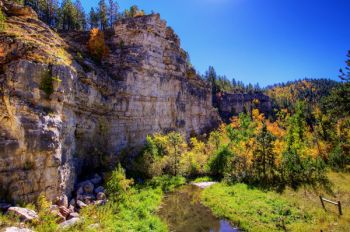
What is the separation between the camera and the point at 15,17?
89.9 ft

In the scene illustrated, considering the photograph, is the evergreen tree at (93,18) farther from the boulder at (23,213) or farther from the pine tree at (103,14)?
the boulder at (23,213)

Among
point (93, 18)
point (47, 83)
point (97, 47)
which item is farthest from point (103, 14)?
point (47, 83)

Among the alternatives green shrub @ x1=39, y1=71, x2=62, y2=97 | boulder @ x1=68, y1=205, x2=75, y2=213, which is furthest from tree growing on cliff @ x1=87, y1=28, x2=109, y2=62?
boulder @ x1=68, y1=205, x2=75, y2=213

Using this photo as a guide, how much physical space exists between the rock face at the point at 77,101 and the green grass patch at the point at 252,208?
15.4 meters

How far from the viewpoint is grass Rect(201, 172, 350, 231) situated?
20.5 metres

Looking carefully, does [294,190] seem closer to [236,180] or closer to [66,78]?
[236,180]

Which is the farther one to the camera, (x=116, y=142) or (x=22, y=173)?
(x=116, y=142)

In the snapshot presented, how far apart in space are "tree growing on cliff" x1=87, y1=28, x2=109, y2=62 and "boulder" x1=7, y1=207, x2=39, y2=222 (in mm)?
28543

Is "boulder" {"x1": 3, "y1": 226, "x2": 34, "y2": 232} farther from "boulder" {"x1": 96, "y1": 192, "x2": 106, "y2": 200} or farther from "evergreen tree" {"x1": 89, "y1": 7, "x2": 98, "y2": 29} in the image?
"evergreen tree" {"x1": 89, "y1": 7, "x2": 98, "y2": 29}

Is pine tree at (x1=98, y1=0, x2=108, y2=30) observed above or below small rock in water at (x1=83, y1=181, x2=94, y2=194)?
above

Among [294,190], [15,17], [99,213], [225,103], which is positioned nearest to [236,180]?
[294,190]

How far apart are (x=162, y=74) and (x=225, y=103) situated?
73633mm

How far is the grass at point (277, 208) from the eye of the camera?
2048 cm

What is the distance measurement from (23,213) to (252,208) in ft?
66.7
